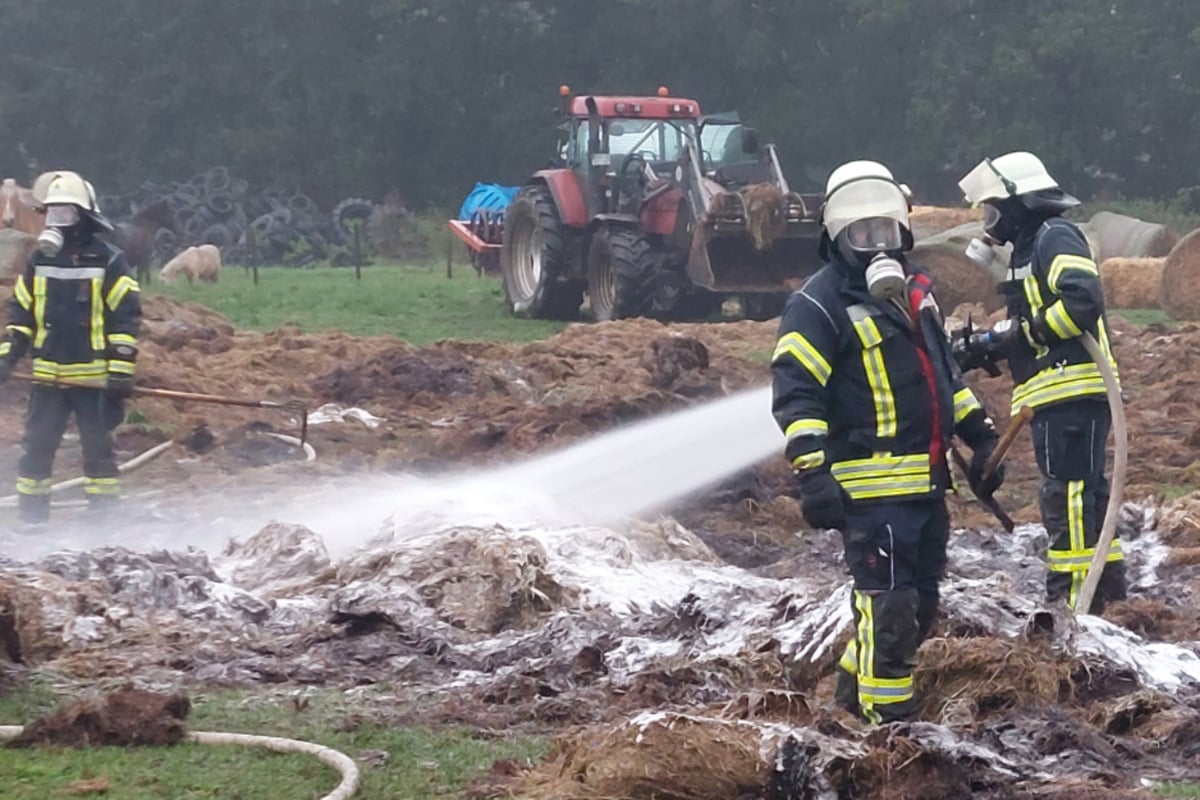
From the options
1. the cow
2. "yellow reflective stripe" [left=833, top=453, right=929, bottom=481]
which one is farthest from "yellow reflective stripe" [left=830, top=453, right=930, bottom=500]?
the cow

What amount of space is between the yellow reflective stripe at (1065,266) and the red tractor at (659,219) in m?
11.2

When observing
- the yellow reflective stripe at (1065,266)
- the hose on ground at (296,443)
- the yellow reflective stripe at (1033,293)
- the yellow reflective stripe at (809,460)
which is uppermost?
the yellow reflective stripe at (1065,266)

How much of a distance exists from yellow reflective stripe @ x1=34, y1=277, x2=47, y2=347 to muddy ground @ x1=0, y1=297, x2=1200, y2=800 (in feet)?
3.40

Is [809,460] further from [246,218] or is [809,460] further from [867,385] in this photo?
[246,218]

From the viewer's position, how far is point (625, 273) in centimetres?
1948

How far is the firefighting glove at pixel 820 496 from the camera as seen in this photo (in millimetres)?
5250

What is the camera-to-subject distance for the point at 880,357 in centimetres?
544

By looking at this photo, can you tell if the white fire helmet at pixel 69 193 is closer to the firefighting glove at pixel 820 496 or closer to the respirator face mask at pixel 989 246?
the respirator face mask at pixel 989 246

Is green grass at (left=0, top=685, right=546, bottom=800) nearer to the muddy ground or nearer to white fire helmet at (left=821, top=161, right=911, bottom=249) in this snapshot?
the muddy ground

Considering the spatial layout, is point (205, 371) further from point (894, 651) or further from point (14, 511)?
point (894, 651)

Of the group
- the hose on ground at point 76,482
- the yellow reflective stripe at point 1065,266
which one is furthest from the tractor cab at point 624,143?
the yellow reflective stripe at point 1065,266

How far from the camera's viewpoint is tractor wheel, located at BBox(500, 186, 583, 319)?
21.1 meters

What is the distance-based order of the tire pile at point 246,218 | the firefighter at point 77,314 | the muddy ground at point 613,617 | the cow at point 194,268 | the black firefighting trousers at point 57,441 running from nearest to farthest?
the muddy ground at point 613,617 → the firefighter at point 77,314 → the black firefighting trousers at point 57,441 → the cow at point 194,268 → the tire pile at point 246,218

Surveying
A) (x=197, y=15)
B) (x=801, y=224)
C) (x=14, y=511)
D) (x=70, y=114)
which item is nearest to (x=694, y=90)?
(x=197, y=15)
